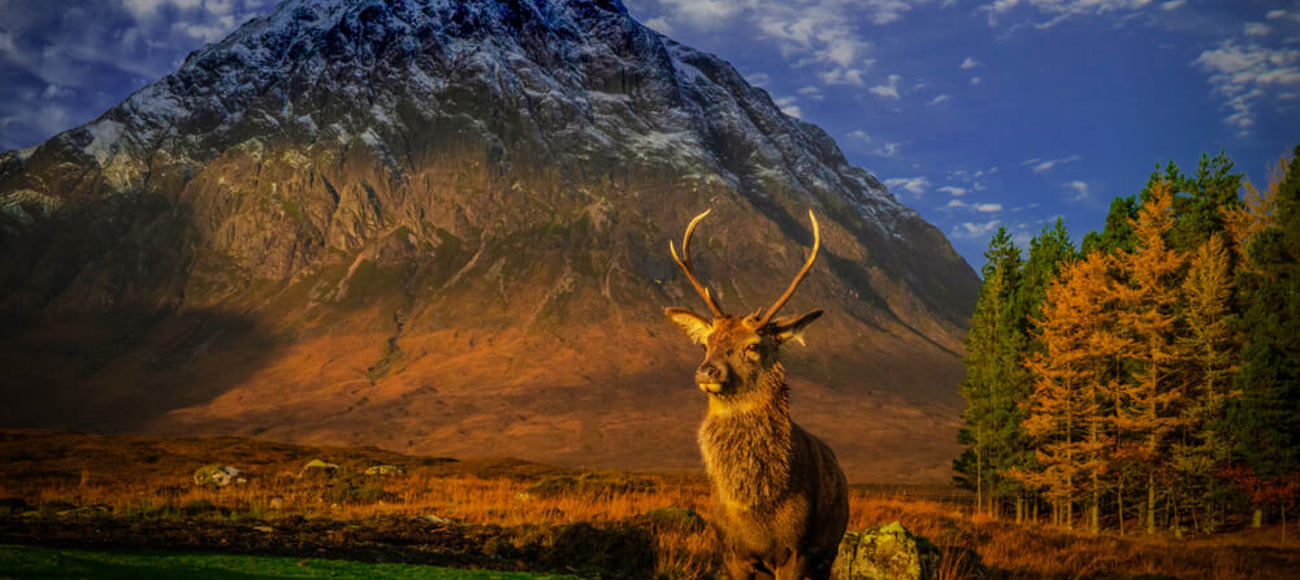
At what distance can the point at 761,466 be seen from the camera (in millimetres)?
8078

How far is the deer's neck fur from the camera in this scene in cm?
802

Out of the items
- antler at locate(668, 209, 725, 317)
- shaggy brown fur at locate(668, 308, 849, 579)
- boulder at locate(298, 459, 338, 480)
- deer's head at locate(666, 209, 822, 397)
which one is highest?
antler at locate(668, 209, 725, 317)

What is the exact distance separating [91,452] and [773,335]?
161 ft

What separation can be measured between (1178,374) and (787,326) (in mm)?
32815

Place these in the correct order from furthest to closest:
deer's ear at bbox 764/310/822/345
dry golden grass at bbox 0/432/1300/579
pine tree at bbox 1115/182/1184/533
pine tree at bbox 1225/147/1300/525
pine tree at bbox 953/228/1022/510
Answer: pine tree at bbox 953/228/1022/510 → pine tree at bbox 1115/182/1184/533 → pine tree at bbox 1225/147/1300/525 → dry golden grass at bbox 0/432/1300/579 → deer's ear at bbox 764/310/822/345

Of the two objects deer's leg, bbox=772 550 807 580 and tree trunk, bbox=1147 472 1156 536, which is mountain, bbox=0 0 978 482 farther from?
deer's leg, bbox=772 550 807 580

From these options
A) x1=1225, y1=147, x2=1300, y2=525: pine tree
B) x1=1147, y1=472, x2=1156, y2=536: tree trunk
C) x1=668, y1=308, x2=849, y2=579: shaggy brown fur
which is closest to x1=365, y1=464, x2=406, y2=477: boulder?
x1=668, y1=308, x2=849, y2=579: shaggy brown fur

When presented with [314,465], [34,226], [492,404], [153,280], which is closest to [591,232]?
[492,404]

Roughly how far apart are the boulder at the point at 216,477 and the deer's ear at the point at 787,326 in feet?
79.8

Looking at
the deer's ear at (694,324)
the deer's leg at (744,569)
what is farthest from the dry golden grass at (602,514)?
the deer's ear at (694,324)

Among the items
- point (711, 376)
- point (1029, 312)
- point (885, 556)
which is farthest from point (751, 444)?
point (1029, 312)

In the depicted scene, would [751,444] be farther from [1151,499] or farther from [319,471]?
[1151,499]

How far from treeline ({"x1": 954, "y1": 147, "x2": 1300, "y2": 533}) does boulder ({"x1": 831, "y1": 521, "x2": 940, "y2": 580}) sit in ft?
87.9

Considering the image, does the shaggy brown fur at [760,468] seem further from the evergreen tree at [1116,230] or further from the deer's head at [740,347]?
the evergreen tree at [1116,230]
